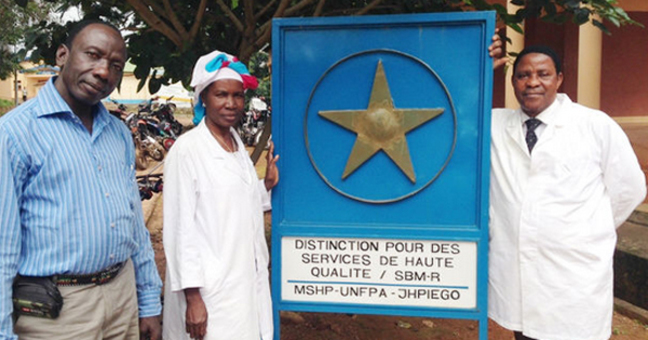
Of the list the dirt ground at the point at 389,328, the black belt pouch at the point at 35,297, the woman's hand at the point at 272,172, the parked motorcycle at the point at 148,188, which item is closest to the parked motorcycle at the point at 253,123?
the parked motorcycle at the point at 148,188

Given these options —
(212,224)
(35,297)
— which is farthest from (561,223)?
(35,297)

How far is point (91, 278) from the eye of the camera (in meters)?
1.78

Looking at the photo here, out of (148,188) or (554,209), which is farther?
(148,188)

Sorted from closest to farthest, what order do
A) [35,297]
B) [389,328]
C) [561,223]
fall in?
[35,297], [561,223], [389,328]

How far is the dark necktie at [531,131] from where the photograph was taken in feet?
7.74

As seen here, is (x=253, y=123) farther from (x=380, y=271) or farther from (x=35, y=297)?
(x=35, y=297)

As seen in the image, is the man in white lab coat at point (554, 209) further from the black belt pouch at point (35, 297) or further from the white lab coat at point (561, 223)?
the black belt pouch at point (35, 297)

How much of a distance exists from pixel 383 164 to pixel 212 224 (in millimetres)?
737

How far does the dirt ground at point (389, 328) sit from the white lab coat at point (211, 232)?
5.66 feet

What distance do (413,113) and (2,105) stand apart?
35.9 metres

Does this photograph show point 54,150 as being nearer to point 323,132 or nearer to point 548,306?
point 323,132

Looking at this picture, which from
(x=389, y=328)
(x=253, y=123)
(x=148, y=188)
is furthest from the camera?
(x=253, y=123)

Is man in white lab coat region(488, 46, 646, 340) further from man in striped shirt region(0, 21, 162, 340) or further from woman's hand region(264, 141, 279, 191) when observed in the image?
man in striped shirt region(0, 21, 162, 340)

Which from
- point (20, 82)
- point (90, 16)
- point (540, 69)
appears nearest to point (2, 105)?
point (20, 82)
